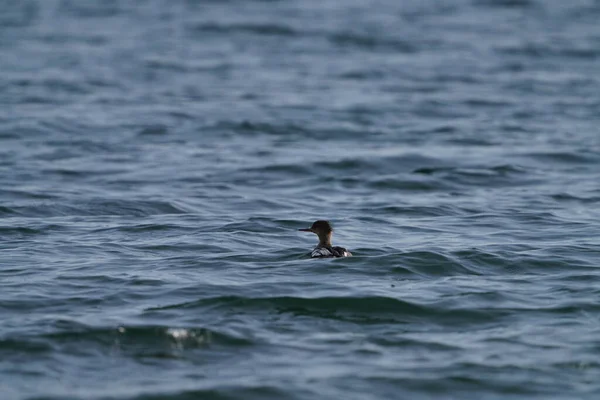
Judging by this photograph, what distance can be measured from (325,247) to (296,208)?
333 centimetres

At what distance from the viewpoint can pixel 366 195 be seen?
15.6 metres

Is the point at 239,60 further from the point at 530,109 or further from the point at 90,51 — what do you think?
the point at 530,109

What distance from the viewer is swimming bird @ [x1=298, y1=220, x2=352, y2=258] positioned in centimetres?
1105

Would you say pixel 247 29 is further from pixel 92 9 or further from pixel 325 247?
pixel 325 247

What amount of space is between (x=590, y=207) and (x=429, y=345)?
21.7ft

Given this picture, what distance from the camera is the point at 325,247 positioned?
11.2 meters

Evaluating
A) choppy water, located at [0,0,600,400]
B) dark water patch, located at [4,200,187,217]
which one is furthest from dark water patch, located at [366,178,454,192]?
dark water patch, located at [4,200,187,217]

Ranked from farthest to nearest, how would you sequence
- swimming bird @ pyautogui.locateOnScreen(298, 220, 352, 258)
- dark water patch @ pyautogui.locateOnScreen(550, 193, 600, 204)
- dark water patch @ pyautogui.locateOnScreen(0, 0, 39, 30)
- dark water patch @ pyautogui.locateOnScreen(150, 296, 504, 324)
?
dark water patch @ pyautogui.locateOnScreen(0, 0, 39, 30) → dark water patch @ pyautogui.locateOnScreen(550, 193, 600, 204) → swimming bird @ pyautogui.locateOnScreen(298, 220, 352, 258) → dark water patch @ pyautogui.locateOnScreen(150, 296, 504, 324)

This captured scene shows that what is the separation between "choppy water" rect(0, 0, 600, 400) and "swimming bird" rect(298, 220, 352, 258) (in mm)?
143

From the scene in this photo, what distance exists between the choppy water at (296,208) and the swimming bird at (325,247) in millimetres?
143

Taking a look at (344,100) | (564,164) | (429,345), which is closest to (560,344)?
(429,345)

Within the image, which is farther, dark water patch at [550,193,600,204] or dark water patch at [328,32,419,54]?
dark water patch at [328,32,419,54]

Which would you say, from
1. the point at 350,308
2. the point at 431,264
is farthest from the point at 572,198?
the point at 350,308

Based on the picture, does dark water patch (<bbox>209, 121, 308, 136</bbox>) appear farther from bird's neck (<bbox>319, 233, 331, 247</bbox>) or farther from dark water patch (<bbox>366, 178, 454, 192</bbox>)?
bird's neck (<bbox>319, 233, 331, 247</bbox>)
